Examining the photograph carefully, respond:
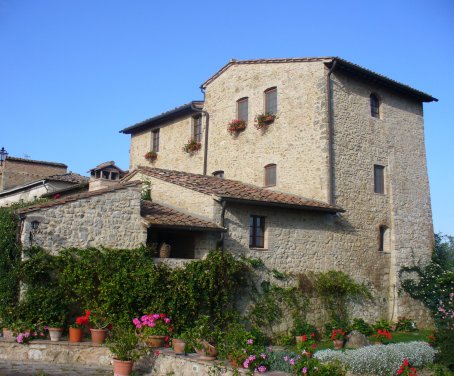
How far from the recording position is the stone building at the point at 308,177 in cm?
1456

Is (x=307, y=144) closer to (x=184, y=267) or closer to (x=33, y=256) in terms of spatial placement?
(x=184, y=267)

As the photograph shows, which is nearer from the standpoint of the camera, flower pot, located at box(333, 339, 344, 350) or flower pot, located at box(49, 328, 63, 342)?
flower pot, located at box(49, 328, 63, 342)

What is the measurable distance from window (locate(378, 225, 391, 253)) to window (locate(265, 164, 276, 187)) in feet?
14.0

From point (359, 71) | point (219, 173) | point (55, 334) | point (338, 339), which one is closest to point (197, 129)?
point (219, 173)

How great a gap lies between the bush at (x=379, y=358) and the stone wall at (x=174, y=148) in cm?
1218

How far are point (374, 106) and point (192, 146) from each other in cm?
777

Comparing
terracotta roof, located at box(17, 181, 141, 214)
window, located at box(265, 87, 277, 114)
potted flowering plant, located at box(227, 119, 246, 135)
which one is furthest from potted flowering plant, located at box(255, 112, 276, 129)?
terracotta roof, located at box(17, 181, 141, 214)

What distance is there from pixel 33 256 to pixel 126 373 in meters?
3.66

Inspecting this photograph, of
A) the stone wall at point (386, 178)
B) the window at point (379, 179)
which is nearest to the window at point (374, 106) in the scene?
the stone wall at point (386, 178)

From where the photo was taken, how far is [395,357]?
32.6 ft

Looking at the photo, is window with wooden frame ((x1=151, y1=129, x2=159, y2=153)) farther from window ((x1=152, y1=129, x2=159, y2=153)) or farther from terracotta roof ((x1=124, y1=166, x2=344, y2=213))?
terracotta roof ((x1=124, y1=166, x2=344, y2=213))

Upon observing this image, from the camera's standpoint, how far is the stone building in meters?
14.6

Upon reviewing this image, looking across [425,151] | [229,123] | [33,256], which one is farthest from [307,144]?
[33,256]

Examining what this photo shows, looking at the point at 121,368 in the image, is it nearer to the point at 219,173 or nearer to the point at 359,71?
the point at 219,173
